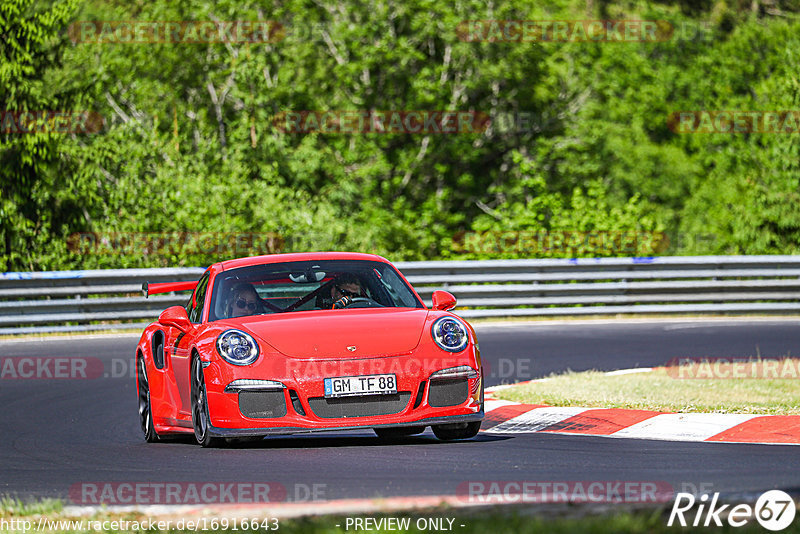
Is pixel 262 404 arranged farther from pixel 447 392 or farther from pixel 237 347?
pixel 447 392

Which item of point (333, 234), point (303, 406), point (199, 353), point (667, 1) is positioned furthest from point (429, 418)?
point (667, 1)

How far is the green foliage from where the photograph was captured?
74.3ft

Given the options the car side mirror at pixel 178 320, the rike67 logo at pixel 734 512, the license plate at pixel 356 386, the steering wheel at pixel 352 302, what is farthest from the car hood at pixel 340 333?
the rike67 logo at pixel 734 512

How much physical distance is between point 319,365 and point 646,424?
8.70 ft

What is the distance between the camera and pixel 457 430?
8164 mm

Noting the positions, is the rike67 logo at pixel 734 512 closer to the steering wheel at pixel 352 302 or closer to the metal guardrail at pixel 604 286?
the steering wheel at pixel 352 302

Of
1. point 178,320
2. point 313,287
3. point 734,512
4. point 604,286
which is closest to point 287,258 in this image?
point 313,287

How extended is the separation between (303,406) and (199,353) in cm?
84

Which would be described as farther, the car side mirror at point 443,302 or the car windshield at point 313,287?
the car windshield at point 313,287

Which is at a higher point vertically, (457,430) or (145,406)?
(457,430)

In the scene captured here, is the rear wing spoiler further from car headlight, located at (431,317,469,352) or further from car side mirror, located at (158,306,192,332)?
car headlight, located at (431,317,469,352)

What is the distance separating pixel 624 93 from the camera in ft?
165

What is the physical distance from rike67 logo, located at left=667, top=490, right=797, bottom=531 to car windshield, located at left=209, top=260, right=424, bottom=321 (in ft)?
12.6

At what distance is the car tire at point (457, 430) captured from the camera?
8156 mm
